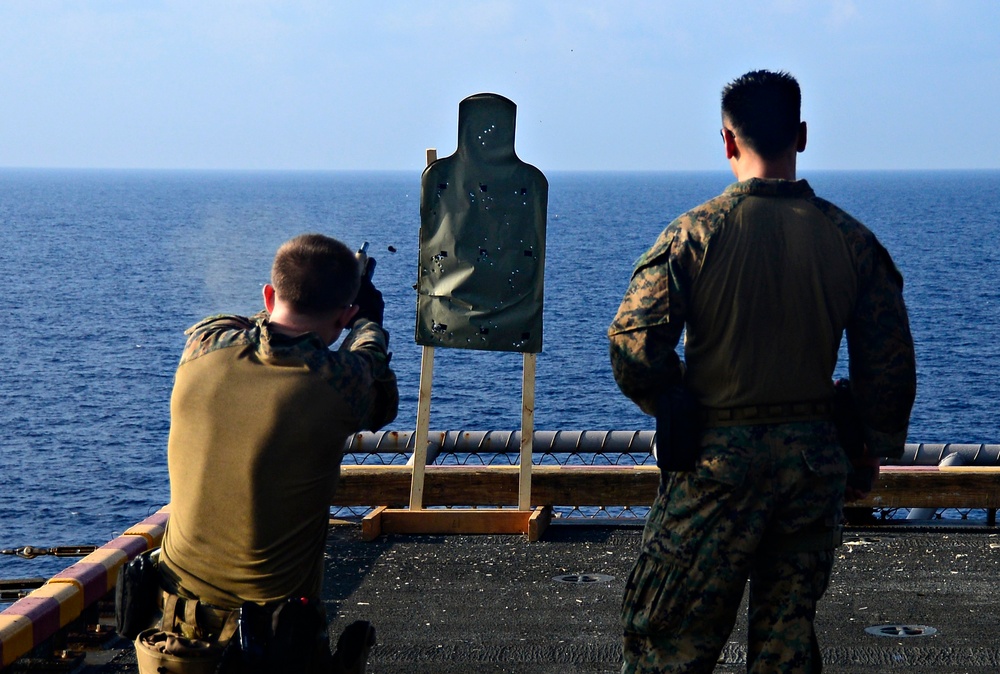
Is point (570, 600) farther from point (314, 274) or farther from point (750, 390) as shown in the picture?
point (314, 274)

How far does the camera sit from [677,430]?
399 centimetres

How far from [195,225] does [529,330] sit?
136 metres

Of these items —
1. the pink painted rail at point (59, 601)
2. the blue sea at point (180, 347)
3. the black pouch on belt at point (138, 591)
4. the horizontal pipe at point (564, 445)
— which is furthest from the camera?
the blue sea at point (180, 347)

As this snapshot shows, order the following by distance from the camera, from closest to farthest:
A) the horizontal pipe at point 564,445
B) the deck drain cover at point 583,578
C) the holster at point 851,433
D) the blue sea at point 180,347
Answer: the holster at point 851,433
the deck drain cover at point 583,578
the horizontal pipe at point 564,445
the blue sea at point 180,347

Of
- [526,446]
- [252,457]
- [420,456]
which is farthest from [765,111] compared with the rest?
[420,456]

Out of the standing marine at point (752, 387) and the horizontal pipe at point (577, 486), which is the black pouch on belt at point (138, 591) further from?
the horizontal pipe at point (577, 486)

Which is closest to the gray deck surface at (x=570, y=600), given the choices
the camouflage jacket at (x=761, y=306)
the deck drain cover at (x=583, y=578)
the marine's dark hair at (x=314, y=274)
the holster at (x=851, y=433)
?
the deck drain cover at (x=583, y=578)

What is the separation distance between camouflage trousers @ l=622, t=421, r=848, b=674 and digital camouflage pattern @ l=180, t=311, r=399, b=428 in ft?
3.39

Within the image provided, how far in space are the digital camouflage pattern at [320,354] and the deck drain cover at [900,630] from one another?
134 inches

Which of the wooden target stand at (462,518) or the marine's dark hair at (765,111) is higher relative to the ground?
the marine's dark hair at (765,111)

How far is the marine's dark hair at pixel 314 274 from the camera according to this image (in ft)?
11.6

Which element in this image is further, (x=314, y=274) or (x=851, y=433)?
(x=851, y=433)

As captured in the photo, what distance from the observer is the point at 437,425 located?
36.0 meters

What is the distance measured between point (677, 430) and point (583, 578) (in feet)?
11.0
